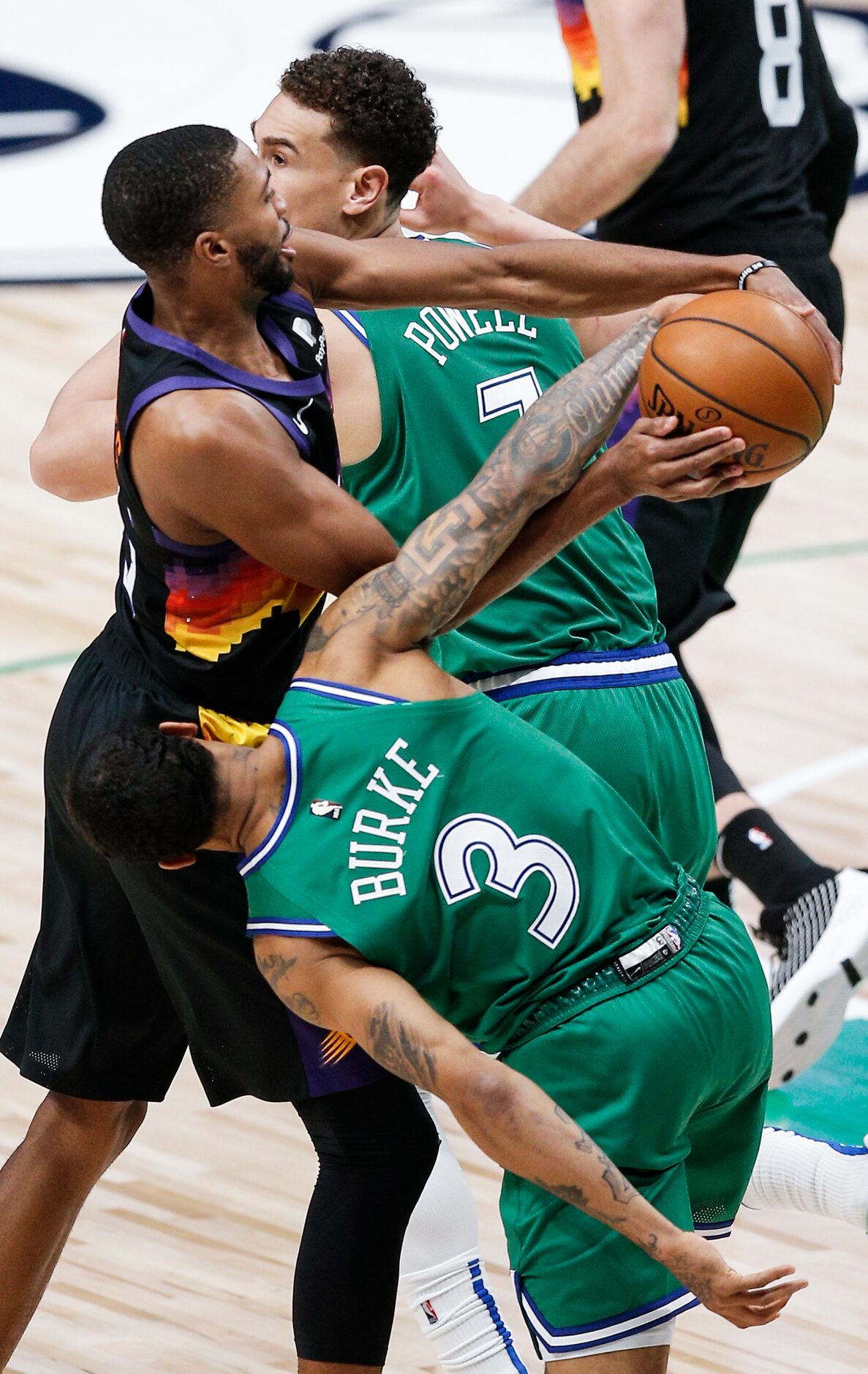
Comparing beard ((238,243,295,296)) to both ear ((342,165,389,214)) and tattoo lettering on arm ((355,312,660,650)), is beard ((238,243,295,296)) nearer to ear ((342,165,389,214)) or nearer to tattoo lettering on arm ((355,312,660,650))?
tattoo lettering on arm ((355,312,660,650))

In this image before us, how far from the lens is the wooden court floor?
3.78 metres

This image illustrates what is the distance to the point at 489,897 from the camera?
283cm

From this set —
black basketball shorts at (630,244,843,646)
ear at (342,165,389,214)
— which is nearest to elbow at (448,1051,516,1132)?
ear at (342,165,389,214)

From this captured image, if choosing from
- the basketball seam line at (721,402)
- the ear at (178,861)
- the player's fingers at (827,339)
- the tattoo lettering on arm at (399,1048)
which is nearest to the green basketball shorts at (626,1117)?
the tattoo lettering on arm at (399,1048)

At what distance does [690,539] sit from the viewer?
4.73 metres

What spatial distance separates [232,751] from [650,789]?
2.73 feet

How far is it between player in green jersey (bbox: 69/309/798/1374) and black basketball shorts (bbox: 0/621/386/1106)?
0.76 ft

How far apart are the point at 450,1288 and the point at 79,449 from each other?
1406 millimetres

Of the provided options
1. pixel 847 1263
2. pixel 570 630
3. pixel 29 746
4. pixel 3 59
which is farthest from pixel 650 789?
pixel 3 59

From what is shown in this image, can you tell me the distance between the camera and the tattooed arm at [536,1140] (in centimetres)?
262

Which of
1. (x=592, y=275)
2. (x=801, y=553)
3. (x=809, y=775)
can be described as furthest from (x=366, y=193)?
(x=801, y=553)

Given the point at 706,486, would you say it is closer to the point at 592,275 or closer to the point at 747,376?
the point at 747,376

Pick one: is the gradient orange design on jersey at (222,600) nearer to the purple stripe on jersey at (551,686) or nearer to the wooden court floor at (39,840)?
the purple stripe on jersey at (551,686)

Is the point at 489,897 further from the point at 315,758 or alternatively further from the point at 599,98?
the point at 599,98
